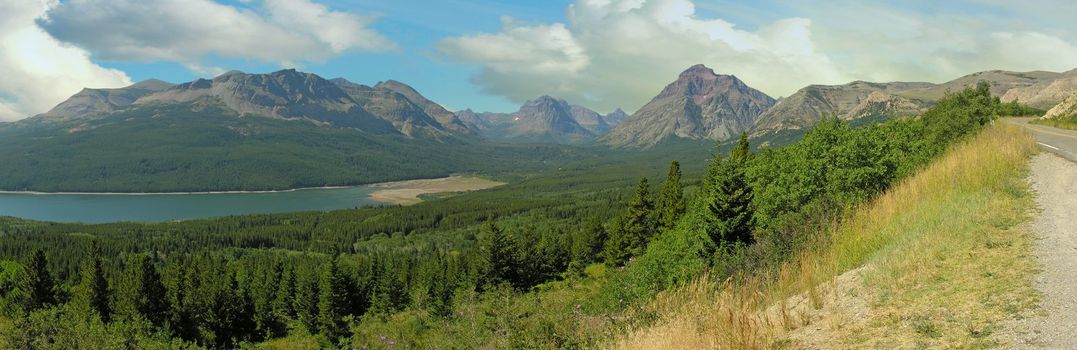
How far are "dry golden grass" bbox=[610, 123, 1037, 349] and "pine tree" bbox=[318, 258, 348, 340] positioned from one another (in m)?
70.1

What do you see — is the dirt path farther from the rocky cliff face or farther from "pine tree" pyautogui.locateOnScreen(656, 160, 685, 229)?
the rocky cliff face

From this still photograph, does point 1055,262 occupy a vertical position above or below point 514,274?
above

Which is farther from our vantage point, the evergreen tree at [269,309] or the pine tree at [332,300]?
the evergreen tree at [269,309]

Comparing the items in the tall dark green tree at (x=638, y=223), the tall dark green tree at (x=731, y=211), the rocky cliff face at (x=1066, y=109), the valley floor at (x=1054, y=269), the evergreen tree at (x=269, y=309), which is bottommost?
the evergreen tree at (x=269, y=309)

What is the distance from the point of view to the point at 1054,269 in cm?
905

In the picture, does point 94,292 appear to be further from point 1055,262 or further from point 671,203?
point 1055,262

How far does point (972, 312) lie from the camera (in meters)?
7.83

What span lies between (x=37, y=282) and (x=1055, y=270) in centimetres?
11023

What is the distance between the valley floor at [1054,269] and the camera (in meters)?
6.85

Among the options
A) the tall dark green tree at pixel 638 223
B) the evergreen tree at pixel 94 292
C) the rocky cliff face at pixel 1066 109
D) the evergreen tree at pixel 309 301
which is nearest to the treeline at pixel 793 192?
the rocky cliff face at pixel 1066 109

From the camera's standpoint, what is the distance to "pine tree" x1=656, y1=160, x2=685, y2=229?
64375 millimetres

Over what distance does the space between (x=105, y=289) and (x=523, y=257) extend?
6348 cm

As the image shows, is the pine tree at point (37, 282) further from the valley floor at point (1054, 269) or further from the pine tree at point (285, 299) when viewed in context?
the valley floor at point (1054, 269)

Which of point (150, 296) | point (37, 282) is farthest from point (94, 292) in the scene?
point (37, 282)
